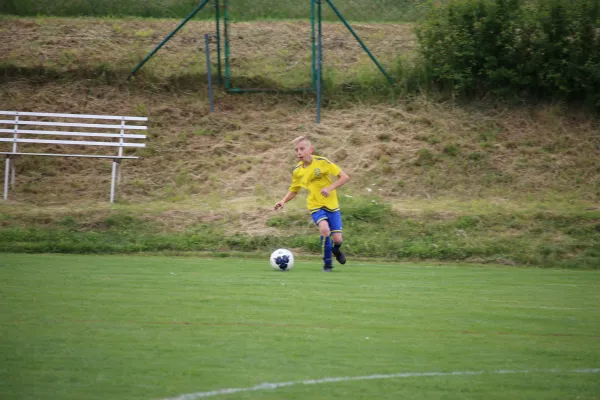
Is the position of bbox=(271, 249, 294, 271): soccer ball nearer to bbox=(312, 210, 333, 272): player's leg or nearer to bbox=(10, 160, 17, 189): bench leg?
bbox=(312, 210, 333, 272): player's leg

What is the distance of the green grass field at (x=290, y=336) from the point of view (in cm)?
526

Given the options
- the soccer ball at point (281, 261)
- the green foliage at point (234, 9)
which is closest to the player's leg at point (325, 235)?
the soccer ball at point (281, 261)

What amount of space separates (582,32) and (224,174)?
410 inches

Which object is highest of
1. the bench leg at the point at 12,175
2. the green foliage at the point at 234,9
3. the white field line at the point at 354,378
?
the green foliage at the point at 234,9

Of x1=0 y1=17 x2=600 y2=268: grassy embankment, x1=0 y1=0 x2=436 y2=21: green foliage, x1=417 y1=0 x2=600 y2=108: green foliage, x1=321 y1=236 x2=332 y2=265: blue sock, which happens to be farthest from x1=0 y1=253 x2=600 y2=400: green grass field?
x1=0 y1=0 x2=436 y2=21: green foliage

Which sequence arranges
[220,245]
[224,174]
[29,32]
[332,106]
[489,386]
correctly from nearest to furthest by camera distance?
[489,386] → [220,245] → [224,174] → [332,106] → [29,32]

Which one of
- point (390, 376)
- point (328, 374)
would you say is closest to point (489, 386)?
point (390, 376)

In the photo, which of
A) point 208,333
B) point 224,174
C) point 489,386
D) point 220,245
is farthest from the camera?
point 224,174

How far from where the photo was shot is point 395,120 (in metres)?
21.1

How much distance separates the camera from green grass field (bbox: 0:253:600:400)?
5258 mm

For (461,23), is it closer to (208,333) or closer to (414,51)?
(414,51)

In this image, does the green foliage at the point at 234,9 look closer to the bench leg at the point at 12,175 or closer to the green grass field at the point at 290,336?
the bench leg at the point at 12,175

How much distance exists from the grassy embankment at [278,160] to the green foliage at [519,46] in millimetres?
723

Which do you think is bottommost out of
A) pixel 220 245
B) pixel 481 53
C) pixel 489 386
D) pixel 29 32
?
pixel 489 386
